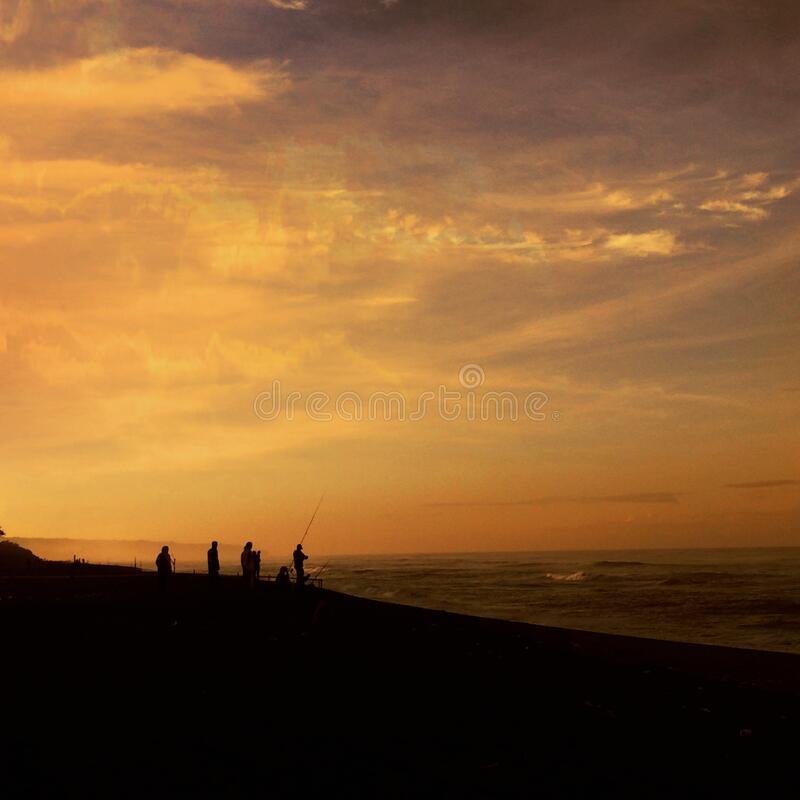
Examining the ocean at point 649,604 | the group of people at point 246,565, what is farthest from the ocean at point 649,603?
the group of people at point 246,565

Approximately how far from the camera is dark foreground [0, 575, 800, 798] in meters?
8.02

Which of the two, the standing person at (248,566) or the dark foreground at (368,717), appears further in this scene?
the standing person at (248,566)

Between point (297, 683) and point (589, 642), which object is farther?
point (589, 642)

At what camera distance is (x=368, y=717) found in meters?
10.5

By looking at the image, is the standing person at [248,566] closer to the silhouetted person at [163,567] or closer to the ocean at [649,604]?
the silhouetted person at [163,567]

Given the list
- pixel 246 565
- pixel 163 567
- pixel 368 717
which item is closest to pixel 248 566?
pixel 246 565

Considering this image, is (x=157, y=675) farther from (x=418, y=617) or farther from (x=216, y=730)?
(x=418, y=617)

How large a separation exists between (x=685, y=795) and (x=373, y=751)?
343cm

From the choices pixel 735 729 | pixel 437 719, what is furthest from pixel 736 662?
pixel 437 719

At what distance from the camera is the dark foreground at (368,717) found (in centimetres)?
802

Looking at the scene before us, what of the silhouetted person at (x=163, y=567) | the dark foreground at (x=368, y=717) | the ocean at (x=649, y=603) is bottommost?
the ocean at (x=649, y=603)

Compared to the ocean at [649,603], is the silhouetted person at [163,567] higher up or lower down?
higher up

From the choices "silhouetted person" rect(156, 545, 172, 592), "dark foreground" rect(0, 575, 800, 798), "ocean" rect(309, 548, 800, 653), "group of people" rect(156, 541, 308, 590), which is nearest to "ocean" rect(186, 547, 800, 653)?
"ocean" rect(309, 548, 800, 653)

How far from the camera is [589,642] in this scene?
22.7 meters
